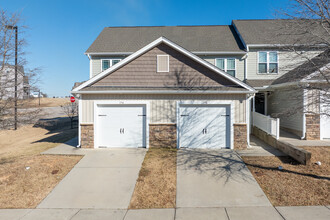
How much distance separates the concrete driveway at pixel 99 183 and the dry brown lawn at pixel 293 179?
4.06m

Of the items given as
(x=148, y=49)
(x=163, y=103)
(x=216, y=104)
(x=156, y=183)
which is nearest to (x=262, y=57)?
(x=216, y=104)

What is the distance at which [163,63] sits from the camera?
8727mm

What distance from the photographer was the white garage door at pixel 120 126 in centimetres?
866

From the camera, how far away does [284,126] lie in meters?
11.4

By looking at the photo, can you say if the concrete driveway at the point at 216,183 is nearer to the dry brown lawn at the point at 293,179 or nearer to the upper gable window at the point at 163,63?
the dry brown lawn at the point at 293,179

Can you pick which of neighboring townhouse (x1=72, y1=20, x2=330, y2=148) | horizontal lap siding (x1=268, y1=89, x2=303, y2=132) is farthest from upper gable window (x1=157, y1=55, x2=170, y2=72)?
horizontal lap siding (x1=268, y1=89, x2=303, y2=132)

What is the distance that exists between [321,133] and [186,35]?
39.2ft

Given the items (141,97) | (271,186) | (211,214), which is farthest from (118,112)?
(271,186)

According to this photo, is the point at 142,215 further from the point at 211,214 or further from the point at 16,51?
the point at 16,51

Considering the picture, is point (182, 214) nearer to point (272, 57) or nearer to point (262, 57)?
point (262, 57)

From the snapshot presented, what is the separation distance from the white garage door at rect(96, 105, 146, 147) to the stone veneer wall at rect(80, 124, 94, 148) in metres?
0.27

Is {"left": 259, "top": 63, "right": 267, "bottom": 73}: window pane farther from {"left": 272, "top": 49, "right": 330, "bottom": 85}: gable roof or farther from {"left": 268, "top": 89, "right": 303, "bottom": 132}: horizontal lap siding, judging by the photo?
{"left": 272, "top": 49, "right": 330, "bottom": 85}: gable roof

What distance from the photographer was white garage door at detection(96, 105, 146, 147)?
866 centimetres

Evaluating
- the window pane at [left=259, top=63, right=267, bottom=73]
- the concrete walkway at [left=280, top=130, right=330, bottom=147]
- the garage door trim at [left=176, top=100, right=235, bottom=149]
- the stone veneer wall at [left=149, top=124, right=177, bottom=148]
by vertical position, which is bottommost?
the concrete walkway at [left=280, top=130, right=330, bottom=147]
